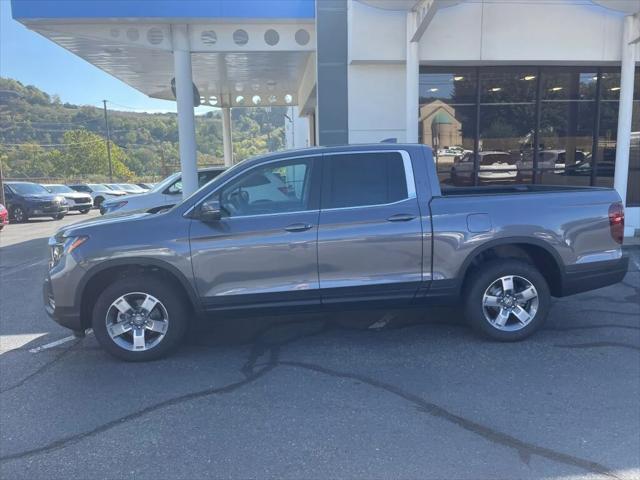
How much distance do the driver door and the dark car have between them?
18462 mm

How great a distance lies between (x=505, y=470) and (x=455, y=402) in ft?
2.71

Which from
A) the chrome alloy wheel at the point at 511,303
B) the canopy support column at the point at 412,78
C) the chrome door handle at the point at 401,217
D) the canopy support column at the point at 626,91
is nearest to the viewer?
the chrome door handle at the point at 401,217

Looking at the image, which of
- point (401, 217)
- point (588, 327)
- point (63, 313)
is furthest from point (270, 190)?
point (588, 327)

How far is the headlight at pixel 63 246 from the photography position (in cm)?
450

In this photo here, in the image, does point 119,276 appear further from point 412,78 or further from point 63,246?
A: point 412,78

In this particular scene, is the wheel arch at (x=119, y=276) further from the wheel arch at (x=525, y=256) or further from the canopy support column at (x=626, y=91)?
the canopy support column at (x=626, y=91)

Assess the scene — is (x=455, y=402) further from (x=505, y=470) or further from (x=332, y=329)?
(x=332, y=329)

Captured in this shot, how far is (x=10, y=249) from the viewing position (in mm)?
12328

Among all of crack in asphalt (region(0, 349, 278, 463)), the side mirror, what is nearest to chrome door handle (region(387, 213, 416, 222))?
the side mirror

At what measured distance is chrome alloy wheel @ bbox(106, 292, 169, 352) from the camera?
15.1 ft

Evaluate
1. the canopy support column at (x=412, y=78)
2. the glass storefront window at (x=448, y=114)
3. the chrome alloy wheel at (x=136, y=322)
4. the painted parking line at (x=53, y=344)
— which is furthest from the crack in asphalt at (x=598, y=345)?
the glass storefront window at (x=448, y=114)

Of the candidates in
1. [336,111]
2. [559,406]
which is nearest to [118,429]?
[559,406]

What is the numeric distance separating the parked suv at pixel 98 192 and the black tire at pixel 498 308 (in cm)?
2652

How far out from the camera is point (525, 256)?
5.12 metres
